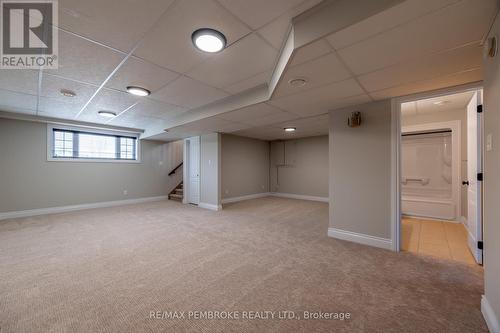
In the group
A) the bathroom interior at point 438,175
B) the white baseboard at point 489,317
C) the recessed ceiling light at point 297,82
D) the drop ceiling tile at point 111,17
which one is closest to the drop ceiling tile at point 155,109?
the drop ceiling tile at point 111,17

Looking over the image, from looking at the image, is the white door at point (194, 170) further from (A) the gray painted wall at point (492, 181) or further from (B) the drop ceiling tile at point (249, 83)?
(A) the gray painted wall at point (492, 181)

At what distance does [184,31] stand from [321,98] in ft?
6.40

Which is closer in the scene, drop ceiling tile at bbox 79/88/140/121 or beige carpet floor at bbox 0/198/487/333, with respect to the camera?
beige carpet floor at bbox 0/198/487/333

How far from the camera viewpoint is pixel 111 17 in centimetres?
156

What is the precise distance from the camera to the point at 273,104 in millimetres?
3117

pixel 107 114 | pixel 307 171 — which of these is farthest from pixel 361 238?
pixel 107 114

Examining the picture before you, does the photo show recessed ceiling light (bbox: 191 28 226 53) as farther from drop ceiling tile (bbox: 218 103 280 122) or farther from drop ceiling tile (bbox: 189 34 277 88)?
drop ceiling tile (bbox: 218 103 280 122)

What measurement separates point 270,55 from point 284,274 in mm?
2352

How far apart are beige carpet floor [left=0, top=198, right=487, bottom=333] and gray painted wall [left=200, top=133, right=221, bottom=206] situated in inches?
81.7

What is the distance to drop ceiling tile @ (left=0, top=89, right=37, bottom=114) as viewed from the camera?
3.23 meters

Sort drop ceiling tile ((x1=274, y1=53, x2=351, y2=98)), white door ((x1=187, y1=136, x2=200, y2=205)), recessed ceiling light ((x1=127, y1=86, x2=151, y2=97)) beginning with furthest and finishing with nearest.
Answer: white door ((x1=187, y1=136, x2=200, y2=205)), recessed ceiling light ((x1=127, y1=86, x2=151, y2=97)), drop ceiling tile ((x1=274, y1=53, x2=351, y2=98))

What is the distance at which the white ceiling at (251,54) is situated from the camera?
4.61 ft

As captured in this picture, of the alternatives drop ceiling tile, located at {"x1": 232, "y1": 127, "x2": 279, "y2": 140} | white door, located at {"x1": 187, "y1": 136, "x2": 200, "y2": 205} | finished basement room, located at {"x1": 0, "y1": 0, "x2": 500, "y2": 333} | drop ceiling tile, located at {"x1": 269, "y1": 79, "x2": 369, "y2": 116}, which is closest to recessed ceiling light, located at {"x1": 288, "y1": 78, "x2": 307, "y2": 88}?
finished basement room, located at {"x1": 0, "y1": 0, "x2": 500, "y2": 333}

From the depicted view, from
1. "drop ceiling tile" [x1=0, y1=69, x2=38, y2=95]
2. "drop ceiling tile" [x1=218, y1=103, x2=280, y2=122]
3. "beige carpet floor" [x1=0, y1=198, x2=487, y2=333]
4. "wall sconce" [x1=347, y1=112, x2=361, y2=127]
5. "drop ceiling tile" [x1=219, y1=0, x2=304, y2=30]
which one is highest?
"drop ceiling tile" [x1=0, y1=69, x2=38, y2=95]
